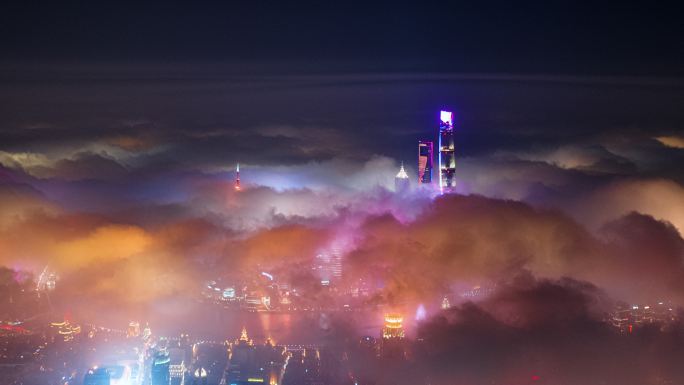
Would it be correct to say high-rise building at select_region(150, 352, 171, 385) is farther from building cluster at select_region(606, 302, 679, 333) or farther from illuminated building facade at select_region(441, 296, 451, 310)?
building cluster at select_region(606, 302, 679, 333)

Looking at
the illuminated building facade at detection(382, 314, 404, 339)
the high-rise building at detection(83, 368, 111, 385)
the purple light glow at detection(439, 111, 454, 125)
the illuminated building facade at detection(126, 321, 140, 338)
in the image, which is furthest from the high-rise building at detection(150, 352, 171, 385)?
the purple light glow at detection(439, 111, 454, 125)

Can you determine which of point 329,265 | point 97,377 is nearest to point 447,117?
point 329,265

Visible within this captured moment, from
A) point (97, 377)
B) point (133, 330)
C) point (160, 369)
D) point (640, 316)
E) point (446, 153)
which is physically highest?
point (446, 153)

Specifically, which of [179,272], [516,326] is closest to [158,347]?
[179,272]

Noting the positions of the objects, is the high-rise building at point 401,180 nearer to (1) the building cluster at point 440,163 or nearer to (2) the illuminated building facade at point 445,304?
(1) the building cluster at point 440,163

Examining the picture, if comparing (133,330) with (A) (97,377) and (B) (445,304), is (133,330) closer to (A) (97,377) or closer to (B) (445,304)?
(A) (97,377)

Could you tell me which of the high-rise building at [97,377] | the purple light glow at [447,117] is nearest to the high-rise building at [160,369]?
the high-rise building at [97,377]

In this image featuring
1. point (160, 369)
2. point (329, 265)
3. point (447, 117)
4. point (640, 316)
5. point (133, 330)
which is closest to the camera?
point (447, 117)
